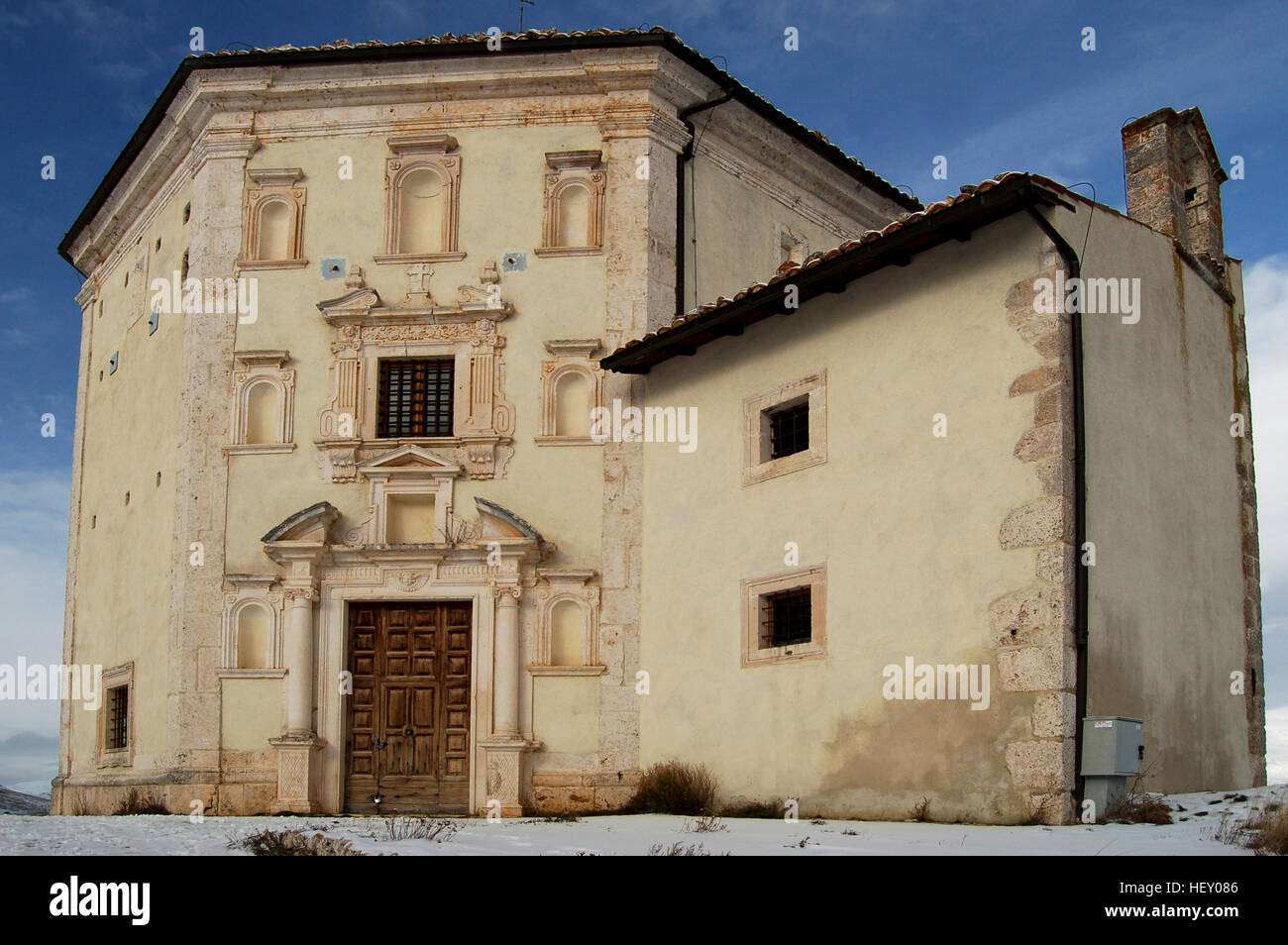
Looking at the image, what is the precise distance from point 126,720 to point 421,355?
21.1ft

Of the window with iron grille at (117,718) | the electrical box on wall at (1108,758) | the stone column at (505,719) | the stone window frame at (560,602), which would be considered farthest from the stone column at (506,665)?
the electrical box on wall at (1108,758)

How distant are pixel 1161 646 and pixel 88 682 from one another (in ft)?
49.1

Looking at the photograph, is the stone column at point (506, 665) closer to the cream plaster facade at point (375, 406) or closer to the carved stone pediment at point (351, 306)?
the cream plaster facade at point (375, 406)

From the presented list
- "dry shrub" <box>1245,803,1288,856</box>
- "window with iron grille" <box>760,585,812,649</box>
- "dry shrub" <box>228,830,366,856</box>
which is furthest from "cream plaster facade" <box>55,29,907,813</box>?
"dry shrub" <box>1245,803,1288,856</box>

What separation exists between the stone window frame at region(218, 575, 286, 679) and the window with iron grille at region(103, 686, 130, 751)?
2526 millimetres

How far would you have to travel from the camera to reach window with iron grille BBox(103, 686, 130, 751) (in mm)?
18891

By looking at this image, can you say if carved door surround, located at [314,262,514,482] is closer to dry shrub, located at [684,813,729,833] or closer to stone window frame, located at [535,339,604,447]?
stone window frame, located at [535,339,604,447]

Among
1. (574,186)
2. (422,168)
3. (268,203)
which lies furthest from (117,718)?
(574,186)

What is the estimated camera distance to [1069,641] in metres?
12.1

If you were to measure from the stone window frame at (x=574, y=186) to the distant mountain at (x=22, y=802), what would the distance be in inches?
459

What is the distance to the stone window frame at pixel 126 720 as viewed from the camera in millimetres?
18453

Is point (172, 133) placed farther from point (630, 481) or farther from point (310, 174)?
point (630, 481)

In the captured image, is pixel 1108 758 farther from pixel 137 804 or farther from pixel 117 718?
pixel 117 718

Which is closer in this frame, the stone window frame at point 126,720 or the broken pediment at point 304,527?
the broken pediment at point 304,527
